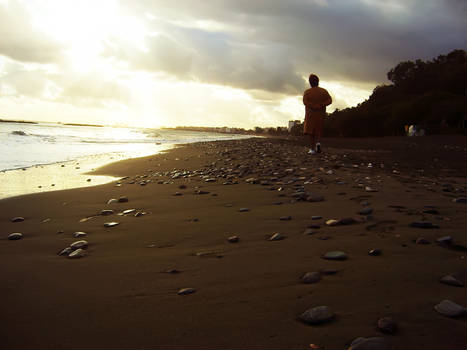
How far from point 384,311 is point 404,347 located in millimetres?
316

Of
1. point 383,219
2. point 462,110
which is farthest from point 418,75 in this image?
point 383,219

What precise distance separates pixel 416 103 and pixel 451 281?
4359cm

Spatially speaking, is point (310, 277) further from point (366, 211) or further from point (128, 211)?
point (128, 211)

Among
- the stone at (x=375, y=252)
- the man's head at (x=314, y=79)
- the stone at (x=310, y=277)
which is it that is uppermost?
the man's head at (x=314, y=79)

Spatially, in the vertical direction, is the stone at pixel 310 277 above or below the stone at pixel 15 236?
above

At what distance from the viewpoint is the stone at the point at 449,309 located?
1870mm

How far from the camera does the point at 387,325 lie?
5.89 ft

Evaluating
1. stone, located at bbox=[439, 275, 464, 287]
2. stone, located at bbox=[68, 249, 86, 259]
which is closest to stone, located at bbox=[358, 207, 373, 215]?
stone, located at bbox=[439, 275, 464, 287]

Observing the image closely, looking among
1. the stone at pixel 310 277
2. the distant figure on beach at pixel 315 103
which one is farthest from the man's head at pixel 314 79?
the stone at pixel 310 277

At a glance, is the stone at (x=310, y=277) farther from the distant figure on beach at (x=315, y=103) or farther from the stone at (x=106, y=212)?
the distant figure on beach at (x=315, y=103)

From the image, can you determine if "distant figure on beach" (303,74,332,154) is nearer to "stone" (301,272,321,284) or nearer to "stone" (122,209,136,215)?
"stone" (122,209,136,215)

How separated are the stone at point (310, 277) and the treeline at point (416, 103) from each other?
1468 inches

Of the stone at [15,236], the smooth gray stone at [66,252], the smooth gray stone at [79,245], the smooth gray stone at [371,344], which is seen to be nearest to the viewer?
the smooth gray stone at [371,344]

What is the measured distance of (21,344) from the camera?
1972mm
